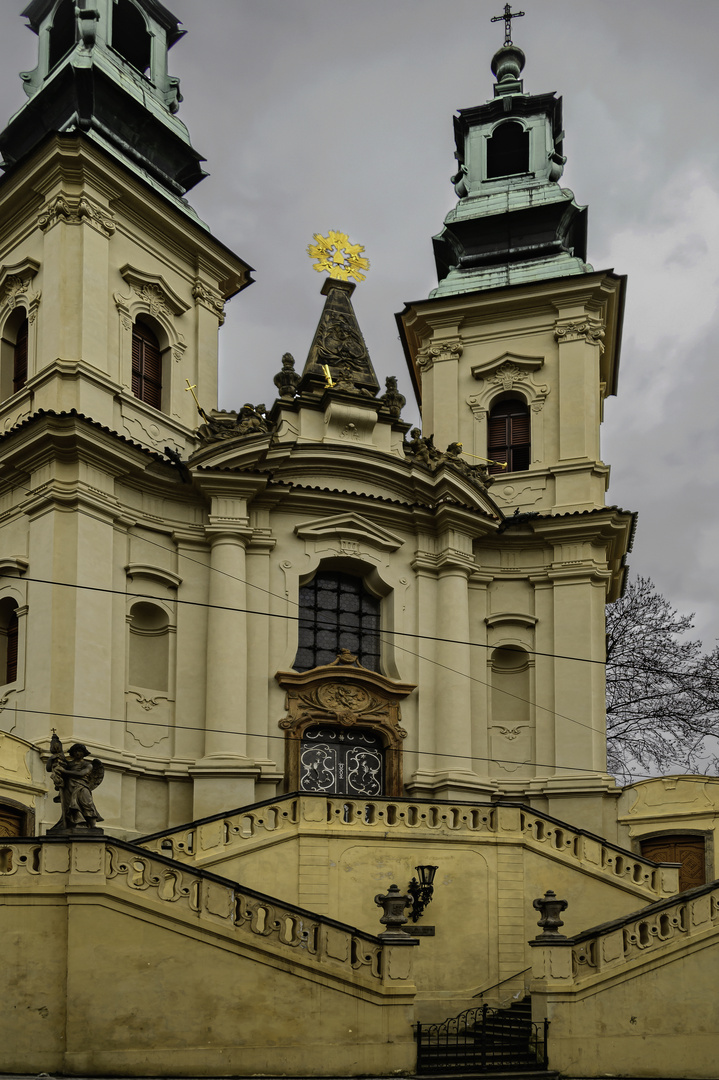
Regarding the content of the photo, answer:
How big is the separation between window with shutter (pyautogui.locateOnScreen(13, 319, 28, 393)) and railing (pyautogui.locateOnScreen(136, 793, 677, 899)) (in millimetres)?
11494

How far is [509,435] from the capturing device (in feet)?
106

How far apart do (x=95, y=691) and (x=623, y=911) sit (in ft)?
31.6

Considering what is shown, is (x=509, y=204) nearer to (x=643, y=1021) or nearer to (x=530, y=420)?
(x=530, y=420)

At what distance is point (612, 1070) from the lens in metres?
17.6

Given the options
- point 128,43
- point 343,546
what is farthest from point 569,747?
point 128,43

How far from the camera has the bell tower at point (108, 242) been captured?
2723 cm

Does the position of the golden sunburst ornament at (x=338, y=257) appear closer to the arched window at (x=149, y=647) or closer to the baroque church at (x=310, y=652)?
the baroque church at (x=310, y=652)

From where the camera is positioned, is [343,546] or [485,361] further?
[485,361]

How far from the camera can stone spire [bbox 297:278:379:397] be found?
2989 centimetres

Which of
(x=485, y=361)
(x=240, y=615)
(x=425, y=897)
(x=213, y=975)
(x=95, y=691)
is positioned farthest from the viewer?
(x=485, y=361)

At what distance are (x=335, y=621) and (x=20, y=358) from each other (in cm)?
841

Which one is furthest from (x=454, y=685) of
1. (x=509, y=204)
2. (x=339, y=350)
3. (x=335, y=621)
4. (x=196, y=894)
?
(x=509, y=204)

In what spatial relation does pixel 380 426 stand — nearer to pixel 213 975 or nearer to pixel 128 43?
pixel 128 43

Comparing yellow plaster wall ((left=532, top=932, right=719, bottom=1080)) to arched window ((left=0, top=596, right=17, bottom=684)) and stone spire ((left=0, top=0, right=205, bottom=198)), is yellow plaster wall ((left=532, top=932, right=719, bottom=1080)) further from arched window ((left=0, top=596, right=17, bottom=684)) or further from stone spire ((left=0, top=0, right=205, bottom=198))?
stone spire ((left=0, top=0, right=205, bottom=198))
